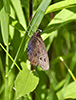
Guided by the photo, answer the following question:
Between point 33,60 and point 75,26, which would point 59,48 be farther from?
point 33,60

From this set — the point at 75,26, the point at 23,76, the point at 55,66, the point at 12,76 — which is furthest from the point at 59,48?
the point at 23,76

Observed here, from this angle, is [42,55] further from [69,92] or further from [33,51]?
[69,92]

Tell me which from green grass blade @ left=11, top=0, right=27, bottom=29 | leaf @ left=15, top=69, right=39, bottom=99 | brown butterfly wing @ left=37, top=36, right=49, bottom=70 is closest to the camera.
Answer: leaf @ left=15, top=69, right=39, bottom=99

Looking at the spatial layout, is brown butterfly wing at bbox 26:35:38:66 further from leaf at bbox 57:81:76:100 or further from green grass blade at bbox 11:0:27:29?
leaf at bbox 57:81:76:100

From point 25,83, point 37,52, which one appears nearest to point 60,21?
point 37,52

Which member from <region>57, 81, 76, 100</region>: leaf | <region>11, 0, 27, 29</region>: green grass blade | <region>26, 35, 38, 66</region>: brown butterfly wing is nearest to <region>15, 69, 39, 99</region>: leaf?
<region>26, 35, 38, 66</region>: brown butterfly wing

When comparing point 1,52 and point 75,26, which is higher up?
point 1,52

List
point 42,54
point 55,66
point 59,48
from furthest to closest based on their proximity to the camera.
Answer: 1. point 55,66
2. point 59,48
3. point 42,54
